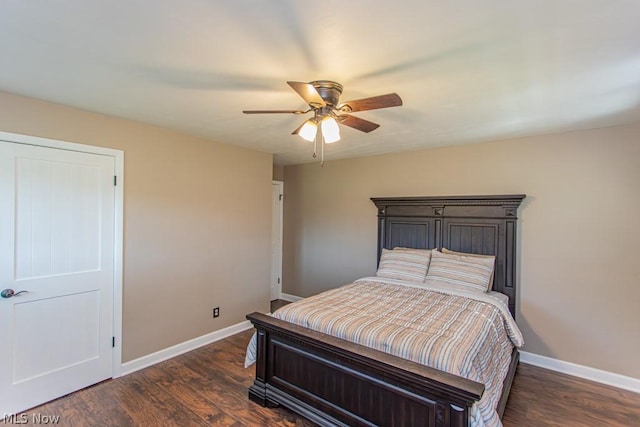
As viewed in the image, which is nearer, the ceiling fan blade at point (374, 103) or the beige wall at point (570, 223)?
the ceiling fan blade at point (374, 103)

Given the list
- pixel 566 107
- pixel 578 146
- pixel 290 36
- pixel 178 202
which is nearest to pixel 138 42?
pixel 290 36

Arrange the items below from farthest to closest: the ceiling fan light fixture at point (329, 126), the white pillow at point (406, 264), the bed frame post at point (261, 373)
Result: the white pillow at point (406, 264)
the bed frame post at point (261, 373)
the ceiling fan light fixture at point (329, 126)

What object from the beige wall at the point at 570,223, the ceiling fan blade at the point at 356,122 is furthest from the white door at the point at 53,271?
the beige wall at the point at 570,223

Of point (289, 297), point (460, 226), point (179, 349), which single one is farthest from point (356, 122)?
point (289, 297)

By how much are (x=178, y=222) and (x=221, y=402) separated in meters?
1.81

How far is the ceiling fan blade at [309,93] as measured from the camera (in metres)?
1.69

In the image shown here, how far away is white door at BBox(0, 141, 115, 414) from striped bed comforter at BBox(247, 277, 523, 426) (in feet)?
5.58

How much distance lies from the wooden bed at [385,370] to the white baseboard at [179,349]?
1.22 m

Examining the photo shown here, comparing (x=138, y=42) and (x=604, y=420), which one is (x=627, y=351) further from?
(x=138, y=42)

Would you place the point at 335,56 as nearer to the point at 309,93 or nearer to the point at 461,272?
the point at 309,93

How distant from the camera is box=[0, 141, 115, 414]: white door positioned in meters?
2.32

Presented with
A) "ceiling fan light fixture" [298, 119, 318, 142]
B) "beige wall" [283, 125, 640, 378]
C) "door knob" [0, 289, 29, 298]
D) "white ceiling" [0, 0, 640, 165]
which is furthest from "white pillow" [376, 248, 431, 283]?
"door knob" [0, 289, 29, 298]

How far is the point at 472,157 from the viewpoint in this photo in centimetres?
364

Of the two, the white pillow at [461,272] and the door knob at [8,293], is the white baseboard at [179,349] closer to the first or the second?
the door knob at [8,293]
